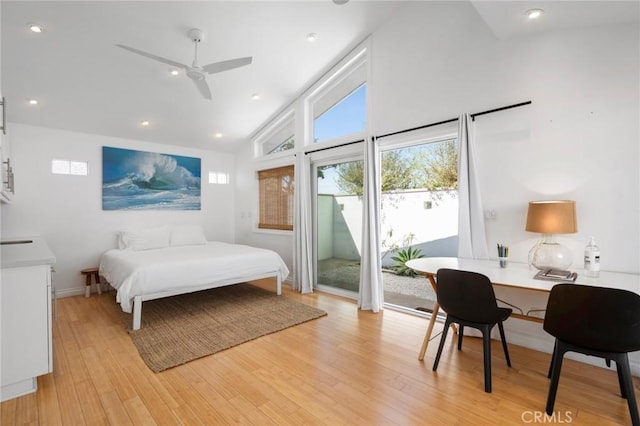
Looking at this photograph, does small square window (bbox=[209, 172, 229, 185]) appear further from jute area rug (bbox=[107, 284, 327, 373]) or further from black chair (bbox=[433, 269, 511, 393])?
black chair (bbox=[433, 269, 511, 393])

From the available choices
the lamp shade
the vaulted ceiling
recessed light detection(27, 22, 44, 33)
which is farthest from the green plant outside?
recessed light detection(27, 22, 44, 33)

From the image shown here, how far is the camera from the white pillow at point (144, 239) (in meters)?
4.54

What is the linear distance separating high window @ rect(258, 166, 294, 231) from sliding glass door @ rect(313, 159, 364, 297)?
67cm

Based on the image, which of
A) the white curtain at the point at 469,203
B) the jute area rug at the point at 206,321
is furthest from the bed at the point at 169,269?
the white curtain at the point at 469,203

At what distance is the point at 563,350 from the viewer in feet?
6.18

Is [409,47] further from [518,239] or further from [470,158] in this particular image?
[518,239]

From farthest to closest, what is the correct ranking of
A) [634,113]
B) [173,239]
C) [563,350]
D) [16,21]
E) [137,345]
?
[173,239], [137,345], [16,21], [634,113], [563,350]

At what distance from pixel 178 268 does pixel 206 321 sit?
0.67m

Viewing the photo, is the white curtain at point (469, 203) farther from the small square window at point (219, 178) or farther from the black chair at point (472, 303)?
the small square window at point (219, 178)

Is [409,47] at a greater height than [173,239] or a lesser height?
greater

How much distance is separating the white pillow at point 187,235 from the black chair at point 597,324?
4815 mm

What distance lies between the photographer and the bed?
3.13 metres

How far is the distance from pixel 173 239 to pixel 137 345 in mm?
2473

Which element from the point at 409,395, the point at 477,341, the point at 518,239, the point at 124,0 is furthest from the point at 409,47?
the point at 409,395
